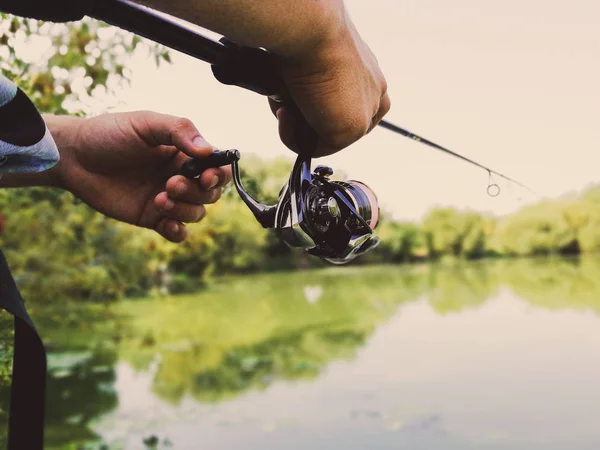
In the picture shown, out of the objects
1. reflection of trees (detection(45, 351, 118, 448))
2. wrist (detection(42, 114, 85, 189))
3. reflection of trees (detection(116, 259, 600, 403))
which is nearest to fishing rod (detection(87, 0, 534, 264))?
wrist (detection(42, 114, 85, 189))

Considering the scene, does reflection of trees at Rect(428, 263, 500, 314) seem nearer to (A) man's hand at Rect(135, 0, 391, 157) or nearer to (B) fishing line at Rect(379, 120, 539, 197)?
(B) fishing line at Rect(379, 120, 539, 197)

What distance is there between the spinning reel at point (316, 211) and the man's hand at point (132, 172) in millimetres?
75

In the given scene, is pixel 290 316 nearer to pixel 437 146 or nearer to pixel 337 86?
pixel 437 146

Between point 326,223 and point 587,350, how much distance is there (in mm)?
11726

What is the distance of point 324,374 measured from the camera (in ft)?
33.6

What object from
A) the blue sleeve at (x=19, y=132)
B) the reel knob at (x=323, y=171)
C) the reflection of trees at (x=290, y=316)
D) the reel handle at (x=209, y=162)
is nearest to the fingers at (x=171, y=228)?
the reel handle at (x=209, y=162)

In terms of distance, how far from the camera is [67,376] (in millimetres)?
8852

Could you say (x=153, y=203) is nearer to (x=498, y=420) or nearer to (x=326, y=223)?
(x=326, y=223)

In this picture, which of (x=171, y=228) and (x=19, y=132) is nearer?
(x=19, y=132)

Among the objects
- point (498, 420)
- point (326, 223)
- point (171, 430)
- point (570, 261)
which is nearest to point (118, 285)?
point (171, 430)

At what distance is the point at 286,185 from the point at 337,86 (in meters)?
0.25

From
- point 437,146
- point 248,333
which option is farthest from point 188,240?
point 437,146

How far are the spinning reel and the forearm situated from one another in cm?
26

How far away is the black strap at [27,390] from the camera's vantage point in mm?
954
